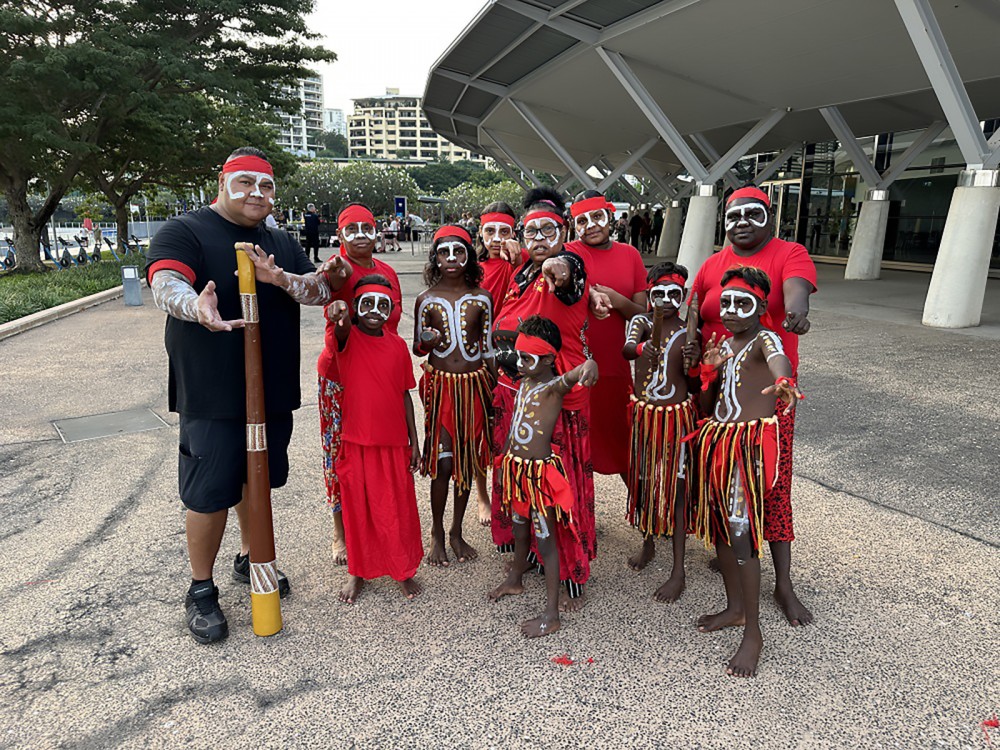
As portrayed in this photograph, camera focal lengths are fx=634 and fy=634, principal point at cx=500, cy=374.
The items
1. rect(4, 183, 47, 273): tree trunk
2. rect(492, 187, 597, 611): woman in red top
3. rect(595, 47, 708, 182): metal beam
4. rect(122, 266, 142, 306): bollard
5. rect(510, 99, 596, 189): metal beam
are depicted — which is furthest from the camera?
rect(510, 99, 596, 189): metal beam

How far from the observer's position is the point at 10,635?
2.66 m

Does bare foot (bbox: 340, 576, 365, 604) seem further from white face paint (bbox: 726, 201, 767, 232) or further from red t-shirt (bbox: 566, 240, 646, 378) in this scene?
white face paint (bbox: 726, 201, 767, 232)

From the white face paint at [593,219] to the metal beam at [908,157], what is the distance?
15.8 meters

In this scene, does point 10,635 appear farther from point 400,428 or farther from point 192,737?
point 400,428

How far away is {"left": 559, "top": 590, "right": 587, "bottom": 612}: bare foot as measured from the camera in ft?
9.41

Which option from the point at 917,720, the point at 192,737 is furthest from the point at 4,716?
the point at 917,720

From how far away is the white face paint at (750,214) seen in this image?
109 inches

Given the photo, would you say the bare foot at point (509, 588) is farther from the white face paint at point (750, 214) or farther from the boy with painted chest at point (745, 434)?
the white face paint at point (750, 214)

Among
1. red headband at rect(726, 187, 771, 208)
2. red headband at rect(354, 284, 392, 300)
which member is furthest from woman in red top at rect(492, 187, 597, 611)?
red headband at rect(726, 187, 771, 208)

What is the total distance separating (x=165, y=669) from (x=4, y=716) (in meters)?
0.50

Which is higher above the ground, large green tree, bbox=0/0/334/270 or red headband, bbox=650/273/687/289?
large green tree, bbox=0/0/334/270

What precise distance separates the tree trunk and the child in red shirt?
62.3ft

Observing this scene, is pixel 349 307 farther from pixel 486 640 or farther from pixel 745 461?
pixel 745 461

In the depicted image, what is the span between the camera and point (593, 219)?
309 cm
